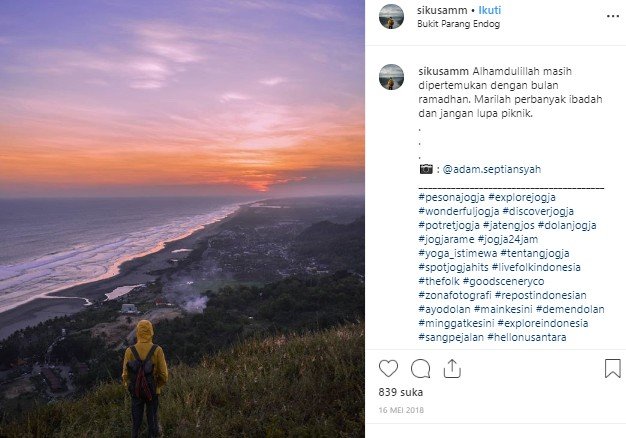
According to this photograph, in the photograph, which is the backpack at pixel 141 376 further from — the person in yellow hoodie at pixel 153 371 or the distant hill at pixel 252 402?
the distant hill at pixel 252 402

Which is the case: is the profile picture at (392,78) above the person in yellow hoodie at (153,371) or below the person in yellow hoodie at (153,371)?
above

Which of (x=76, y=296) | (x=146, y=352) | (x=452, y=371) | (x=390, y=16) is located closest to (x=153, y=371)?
(x=146, y=352)

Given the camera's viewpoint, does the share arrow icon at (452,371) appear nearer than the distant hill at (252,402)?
Yes

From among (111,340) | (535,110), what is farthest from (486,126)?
(111,340)

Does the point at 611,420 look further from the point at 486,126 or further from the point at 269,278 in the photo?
the point at 269,278

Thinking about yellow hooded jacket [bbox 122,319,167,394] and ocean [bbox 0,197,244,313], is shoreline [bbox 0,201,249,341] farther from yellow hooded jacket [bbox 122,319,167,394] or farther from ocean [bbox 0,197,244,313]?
yellow hooded jacket [bbox 122,319,167,394]

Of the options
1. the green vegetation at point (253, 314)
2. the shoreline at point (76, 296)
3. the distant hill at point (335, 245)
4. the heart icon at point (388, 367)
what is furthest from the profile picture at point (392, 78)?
the distant hill at point (335, 245)
